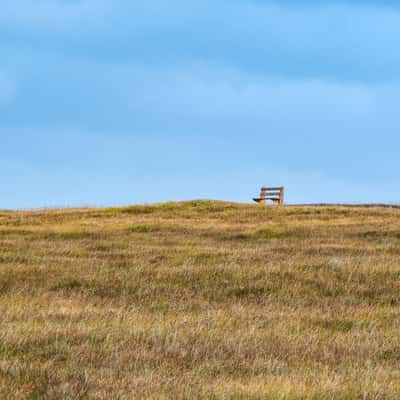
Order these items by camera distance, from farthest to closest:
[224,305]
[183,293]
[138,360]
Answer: [183,293], [224,305], [138,360]

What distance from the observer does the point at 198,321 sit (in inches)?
393

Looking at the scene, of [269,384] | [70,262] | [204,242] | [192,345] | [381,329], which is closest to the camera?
[269,384]

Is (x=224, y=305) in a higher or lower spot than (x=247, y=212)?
lower

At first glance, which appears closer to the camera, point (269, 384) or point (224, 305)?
point (269, 384)

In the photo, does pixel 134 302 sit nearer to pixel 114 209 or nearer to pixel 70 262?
pixel 70 262

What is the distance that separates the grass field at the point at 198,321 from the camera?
638 centimetres

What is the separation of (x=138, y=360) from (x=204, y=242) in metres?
18.7

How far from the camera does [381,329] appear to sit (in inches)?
395

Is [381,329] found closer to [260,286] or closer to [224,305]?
[224,305]

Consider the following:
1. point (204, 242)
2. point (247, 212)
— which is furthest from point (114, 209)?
point (204, 242)

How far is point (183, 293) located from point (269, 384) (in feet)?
25.3

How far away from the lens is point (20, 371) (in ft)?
22.1

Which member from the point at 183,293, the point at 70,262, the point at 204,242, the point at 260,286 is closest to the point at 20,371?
the point at 183,293

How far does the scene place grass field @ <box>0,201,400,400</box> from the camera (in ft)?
20.9
